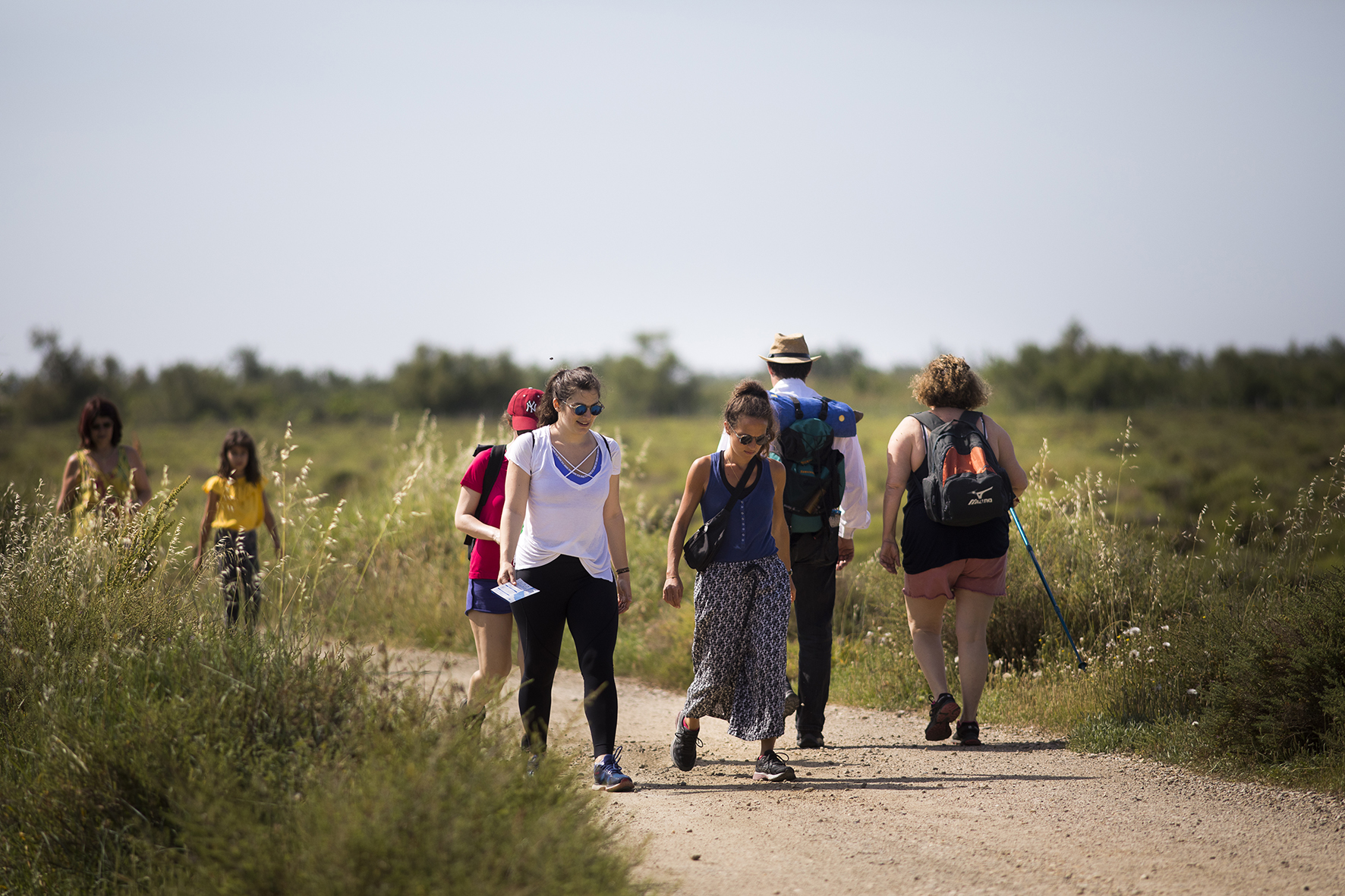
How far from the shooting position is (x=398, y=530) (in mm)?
10594

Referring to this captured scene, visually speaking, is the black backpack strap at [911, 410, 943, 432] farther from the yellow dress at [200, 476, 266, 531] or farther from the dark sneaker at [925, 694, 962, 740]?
the yellow dress at [200, 476, 266, 531]

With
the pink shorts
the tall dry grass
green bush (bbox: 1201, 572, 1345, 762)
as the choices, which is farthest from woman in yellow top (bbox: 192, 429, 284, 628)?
green bush (bbox: 1201, 572, 1345, 762)

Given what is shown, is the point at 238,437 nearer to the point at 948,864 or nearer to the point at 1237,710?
the point at 948,864

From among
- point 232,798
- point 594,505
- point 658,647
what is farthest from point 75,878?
point 658,647

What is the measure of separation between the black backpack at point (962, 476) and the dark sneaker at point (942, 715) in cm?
100

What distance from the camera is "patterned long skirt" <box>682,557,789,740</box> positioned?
5.16 m

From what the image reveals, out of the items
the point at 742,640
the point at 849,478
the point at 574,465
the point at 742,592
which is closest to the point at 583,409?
the point at 574,465

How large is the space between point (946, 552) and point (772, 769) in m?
1.53

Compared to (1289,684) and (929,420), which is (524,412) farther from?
(1289,684)

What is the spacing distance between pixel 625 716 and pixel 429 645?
304cm

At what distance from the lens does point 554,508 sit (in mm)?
4789

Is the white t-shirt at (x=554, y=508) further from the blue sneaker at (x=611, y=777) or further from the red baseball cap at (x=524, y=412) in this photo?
the blue sneaker at (x=611, y=777)

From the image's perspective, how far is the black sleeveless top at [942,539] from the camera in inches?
225

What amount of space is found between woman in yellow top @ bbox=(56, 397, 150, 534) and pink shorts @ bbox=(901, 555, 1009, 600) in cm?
571
